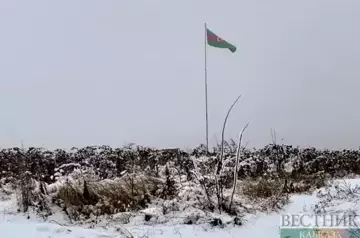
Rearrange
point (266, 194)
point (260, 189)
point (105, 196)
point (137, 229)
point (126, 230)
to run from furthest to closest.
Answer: point (260, 189) → point (266, 194) → point (105, 196) → point (137, 229) → point (126, 230)

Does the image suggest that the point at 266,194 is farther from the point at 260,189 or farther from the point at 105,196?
the point at 105,196

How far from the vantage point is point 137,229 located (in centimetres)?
631

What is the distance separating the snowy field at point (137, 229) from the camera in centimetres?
589

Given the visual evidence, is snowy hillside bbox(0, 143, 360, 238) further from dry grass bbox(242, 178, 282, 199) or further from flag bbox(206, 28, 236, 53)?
flag bbox(206, 28, 236, 53)

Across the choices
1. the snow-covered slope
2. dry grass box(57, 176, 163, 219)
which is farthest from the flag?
the snow-covered slope

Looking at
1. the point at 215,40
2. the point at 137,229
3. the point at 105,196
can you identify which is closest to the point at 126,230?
the point at 137,229

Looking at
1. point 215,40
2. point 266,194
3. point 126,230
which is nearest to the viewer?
point 126,230

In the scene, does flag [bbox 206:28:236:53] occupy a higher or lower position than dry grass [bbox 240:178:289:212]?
higher

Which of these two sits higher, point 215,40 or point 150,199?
point 215,40

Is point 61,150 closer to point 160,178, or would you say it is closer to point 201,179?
point 160,178

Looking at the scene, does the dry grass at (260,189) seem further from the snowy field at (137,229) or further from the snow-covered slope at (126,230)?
the snow-covered slope at (126,230)

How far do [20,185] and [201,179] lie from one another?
2762 millimetres

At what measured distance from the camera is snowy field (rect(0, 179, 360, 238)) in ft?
19.3

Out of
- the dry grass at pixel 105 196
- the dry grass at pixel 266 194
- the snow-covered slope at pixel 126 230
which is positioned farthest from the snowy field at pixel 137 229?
the dry grass at pixel 105 196
